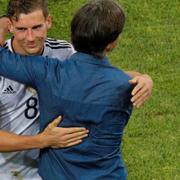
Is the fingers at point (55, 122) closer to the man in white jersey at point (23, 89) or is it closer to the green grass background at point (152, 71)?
the man in white jersey at point (23, 89)

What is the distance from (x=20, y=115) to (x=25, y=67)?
54 cm

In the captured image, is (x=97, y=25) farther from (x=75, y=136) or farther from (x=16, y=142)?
(x=16, y=142)

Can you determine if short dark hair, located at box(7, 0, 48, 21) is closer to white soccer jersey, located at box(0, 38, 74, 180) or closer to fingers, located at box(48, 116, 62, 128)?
white soccer jersey, located at box(0, 38, 74, 180)

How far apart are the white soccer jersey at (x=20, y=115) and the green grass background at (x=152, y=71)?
8.77 ft

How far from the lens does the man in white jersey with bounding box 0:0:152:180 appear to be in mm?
3748

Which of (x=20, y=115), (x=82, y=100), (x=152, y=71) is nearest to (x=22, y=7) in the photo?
(x=20, y=115)

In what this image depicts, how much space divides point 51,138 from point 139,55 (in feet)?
20.3

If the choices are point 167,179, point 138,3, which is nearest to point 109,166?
point 167,179

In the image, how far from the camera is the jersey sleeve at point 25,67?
11.2ft

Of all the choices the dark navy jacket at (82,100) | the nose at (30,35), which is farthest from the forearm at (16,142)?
the nose at (30,35)

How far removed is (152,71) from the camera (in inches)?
356

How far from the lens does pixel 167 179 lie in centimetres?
646

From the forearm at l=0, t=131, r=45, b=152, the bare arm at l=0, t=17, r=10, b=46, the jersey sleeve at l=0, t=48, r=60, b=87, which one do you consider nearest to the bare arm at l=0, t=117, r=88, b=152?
the forearm at l=0, t=131, r=45, b=152

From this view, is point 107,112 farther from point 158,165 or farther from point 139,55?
point 139,55
